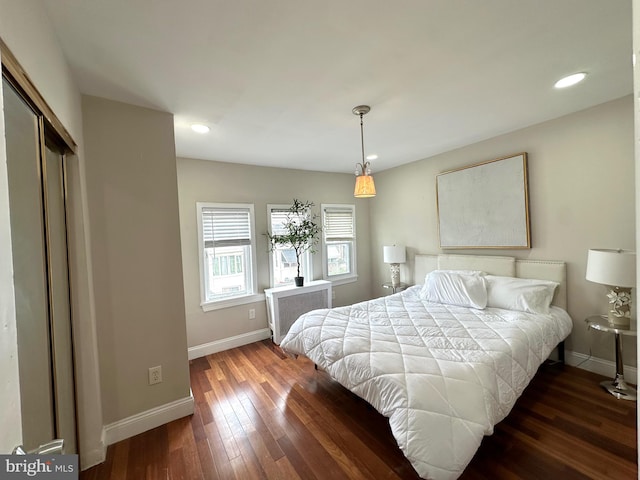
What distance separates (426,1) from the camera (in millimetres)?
1194

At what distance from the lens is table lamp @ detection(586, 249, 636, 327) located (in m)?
1.98

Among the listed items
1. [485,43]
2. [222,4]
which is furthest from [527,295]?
[222,4]

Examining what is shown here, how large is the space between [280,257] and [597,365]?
3545mm

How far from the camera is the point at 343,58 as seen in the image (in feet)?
5.08

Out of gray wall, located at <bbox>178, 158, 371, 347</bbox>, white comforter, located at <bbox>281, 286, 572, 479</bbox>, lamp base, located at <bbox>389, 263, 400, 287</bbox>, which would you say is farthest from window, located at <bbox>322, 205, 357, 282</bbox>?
white comforter, located at <bbox>281, 286, 572, 479</bbox>

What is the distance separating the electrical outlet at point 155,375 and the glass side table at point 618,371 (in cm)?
350

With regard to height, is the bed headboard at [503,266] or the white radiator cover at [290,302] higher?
the bed headboard at [503,266]

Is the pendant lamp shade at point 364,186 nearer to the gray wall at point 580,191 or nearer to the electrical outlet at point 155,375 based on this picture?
the gray wall at point 580,191

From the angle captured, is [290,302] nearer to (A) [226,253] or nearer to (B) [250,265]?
(B) [250,265]

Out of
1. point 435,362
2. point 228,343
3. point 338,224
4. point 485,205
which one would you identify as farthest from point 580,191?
point 228,343

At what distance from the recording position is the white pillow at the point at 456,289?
2.78 m

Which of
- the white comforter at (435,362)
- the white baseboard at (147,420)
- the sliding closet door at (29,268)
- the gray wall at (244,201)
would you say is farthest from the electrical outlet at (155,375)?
the gray wall at (244,201)

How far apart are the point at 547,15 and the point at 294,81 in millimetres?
1352

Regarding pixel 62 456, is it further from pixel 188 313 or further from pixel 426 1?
pixel 188 313
